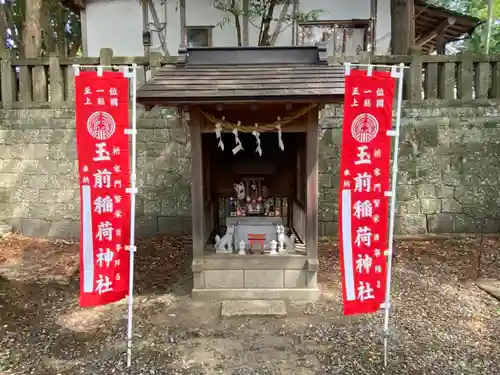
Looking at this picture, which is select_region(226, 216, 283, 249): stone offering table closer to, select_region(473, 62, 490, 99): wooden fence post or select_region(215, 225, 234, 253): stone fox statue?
select_region(215, 225, 234, 253): stone fox statue

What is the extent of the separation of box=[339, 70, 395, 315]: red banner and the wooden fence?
158 inches

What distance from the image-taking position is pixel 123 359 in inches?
169

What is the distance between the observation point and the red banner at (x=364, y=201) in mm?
4281

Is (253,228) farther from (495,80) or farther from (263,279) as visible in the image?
(495,80)

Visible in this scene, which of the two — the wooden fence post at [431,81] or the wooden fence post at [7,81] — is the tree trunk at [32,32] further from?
the wooden fence post at [431,81]

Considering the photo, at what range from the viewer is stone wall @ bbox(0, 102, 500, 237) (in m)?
8.39

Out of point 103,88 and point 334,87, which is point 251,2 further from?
point 103,88

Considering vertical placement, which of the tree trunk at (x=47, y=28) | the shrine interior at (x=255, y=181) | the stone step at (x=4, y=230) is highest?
the tree trunk at (x=47, y=28)

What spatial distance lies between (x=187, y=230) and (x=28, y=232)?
3.32 m

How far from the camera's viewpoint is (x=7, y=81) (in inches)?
331

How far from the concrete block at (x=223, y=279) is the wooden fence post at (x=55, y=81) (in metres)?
5.02

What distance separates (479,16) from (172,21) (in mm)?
18807

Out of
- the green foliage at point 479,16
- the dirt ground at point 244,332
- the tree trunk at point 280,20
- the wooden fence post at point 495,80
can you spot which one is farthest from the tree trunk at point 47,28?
the green foliage at point 479,16

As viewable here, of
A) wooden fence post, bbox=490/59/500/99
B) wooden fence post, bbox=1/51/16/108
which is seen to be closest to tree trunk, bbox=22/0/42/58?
wooden fence post, bbox=1/51/16/108
